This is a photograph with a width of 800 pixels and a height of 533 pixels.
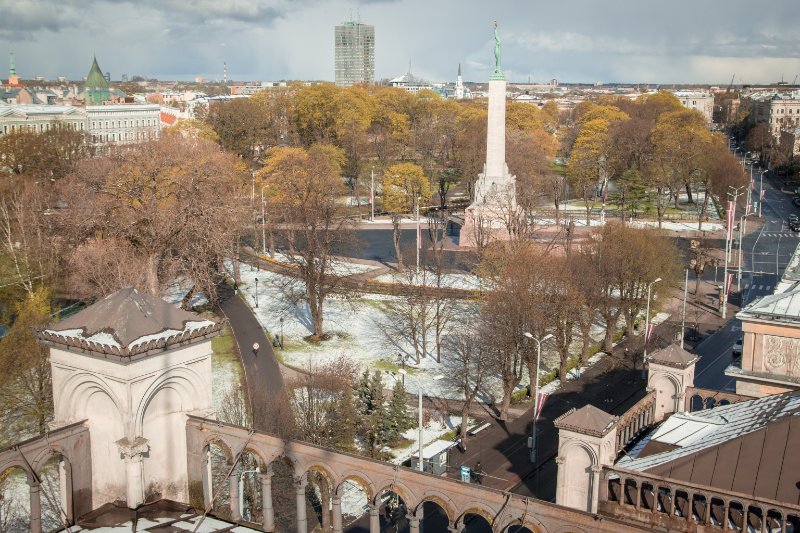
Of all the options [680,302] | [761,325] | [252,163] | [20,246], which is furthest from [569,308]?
[252,163]

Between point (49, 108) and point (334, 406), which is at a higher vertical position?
point (49, 108)

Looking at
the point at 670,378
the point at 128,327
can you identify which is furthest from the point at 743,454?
the point at 128,327

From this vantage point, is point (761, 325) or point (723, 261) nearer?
point (761, 325)

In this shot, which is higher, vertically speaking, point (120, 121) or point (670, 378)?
point (120, 121)

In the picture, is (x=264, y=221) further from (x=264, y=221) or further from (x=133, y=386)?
(x=133, y=386)

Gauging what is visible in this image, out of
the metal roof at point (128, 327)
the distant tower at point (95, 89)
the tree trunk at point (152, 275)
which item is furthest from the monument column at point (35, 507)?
the distant tower at point (95, 89)

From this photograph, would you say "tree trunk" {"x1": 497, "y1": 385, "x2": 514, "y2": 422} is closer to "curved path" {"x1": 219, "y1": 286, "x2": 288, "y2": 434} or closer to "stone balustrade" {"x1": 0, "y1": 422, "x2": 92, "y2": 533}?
"curved path" {"x1": 219, "y1": 286, "x2": 288, "y2": 434}

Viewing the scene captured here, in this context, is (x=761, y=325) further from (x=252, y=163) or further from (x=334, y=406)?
(x=252, y=163)
